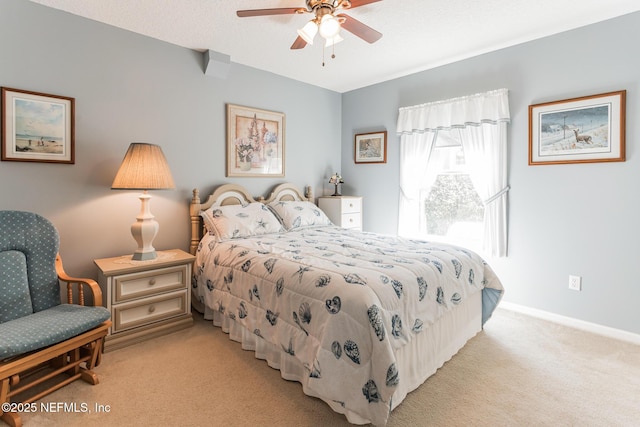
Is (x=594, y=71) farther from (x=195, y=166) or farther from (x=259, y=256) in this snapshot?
(x=195, y=166)

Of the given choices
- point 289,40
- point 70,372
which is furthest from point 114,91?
point 70,372

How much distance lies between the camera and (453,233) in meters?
3.88

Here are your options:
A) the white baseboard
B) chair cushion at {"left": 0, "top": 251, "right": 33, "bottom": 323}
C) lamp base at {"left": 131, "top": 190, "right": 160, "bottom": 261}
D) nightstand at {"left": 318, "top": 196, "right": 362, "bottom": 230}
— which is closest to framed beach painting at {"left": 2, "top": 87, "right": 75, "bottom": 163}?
lamp base at {"left": 131, "top": 190, "right": 160, "bottom": 261}

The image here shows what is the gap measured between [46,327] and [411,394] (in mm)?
2157

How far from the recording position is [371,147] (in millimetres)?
4551

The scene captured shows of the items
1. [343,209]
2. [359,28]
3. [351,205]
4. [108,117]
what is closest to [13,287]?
[108,117]

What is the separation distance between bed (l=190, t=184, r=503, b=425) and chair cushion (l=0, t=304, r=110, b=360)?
3.02 feet

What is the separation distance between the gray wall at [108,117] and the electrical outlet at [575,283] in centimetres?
338

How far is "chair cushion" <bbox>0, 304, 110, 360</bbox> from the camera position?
173 cm

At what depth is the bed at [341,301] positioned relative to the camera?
5.46ft

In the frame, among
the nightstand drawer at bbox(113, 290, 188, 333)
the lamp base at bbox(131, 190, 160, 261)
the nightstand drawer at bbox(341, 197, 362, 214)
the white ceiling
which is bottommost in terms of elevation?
the nightstand drawer at bbox(113, 290, 188, 333)

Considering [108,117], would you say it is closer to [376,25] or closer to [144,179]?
[144,179]

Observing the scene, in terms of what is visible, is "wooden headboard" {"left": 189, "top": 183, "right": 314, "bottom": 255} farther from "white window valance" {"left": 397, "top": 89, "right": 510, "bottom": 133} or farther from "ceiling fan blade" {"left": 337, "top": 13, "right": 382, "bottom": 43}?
"ceiling fan blade" {"left": 337, "top": 13, "right": 382, "bottom": 43}

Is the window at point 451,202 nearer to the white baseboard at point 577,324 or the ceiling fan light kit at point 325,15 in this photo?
the white baseboard at point 577,324
